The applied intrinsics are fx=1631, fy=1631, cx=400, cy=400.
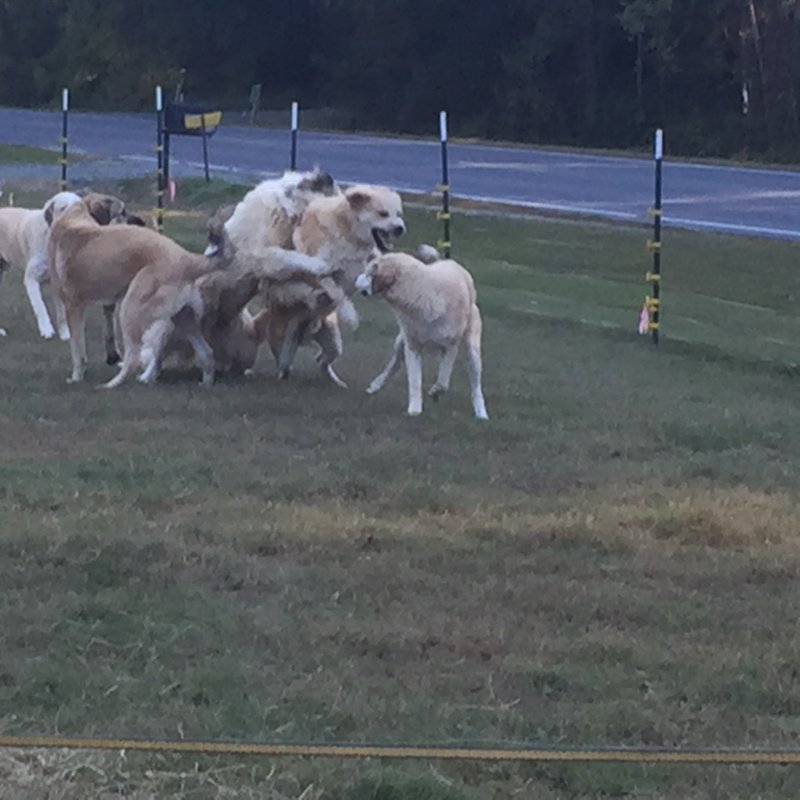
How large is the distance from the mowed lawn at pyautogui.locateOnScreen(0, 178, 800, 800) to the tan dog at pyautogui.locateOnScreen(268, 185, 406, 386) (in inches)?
15.4

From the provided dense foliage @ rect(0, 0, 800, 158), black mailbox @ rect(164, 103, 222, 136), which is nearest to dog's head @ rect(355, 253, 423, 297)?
black mailbox @ rect(164, 103, 222, 136)

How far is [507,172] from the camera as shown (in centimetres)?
A: 3075

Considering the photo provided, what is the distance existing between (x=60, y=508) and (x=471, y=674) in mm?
2554

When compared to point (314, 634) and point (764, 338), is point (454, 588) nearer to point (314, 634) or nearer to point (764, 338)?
point (314, 634)

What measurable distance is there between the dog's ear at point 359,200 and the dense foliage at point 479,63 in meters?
29.2

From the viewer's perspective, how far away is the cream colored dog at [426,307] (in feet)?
31.9

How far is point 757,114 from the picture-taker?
4053cm

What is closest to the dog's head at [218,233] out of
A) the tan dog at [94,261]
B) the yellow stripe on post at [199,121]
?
the tan dog at [94,261]

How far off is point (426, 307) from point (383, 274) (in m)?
0.33

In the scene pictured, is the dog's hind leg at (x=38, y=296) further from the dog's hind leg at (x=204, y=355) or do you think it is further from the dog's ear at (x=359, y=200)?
the dog's ear at (x=359, y=200)

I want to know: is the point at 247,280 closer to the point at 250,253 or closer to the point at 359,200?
the point at 250,253

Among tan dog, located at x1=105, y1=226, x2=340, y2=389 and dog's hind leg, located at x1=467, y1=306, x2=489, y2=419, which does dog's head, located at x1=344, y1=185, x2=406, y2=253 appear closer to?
tan dog, located at x1=105, y1=226, x2=340, y2=389

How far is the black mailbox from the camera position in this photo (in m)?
25.5

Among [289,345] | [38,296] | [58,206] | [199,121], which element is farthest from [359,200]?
[199,121]
